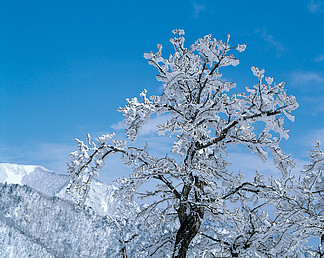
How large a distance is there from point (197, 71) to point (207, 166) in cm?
194

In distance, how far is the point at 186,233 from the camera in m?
6.04

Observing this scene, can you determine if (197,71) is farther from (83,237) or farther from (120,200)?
(83,237)

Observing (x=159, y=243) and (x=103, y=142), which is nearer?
(x=103, y=142)

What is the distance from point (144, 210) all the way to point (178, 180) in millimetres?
1537

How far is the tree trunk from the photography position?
5941 mm

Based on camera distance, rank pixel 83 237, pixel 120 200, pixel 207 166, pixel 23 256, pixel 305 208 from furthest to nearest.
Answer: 1. pixel 83 237
2. pixel 23 256
3. pixel 120 200
4. pixel 207 166
5. pixel 305 208

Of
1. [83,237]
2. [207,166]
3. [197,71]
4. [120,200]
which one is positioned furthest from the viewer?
[83,237]

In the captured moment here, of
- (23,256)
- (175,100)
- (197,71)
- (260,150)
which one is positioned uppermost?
(197,71)

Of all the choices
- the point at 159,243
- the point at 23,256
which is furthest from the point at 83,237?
the point at 159,243

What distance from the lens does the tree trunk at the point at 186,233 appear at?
5.94 m

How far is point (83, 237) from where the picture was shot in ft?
650

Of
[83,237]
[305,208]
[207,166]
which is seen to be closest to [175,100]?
[207,166]

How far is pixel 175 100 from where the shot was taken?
20.9ft

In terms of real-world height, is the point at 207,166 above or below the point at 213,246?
above
